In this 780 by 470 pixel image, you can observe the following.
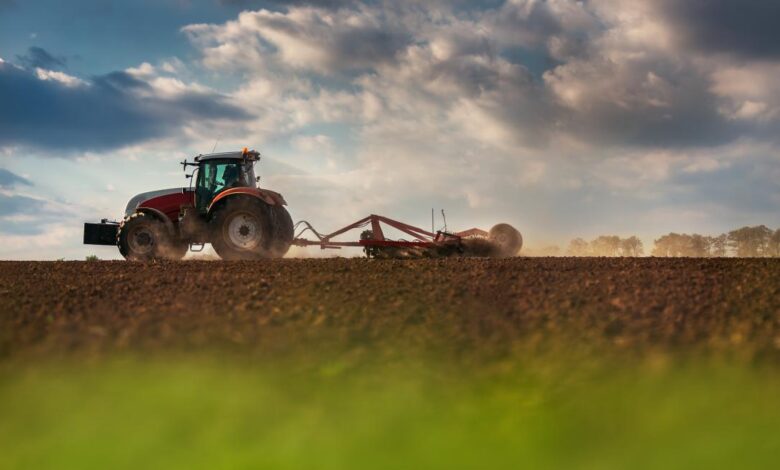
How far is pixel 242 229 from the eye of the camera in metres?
12.3

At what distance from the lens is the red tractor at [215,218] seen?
1212 cm

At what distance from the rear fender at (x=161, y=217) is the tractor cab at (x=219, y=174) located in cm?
71

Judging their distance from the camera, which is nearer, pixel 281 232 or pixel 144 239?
pixel 281 232

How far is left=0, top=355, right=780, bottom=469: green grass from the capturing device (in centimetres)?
227

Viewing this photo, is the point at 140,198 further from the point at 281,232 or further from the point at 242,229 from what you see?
the point at 281,232

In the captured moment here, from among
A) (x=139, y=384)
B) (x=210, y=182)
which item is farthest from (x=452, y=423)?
(x=210, y=182)

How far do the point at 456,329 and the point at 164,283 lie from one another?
3990 mm

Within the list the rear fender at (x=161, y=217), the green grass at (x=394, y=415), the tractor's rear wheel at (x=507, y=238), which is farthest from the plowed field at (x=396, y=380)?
the tractor's rear wheel at (x=507, y=238)

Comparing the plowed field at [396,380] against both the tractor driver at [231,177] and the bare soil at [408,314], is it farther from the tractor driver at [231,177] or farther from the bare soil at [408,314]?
the tractor driver at [231,177]

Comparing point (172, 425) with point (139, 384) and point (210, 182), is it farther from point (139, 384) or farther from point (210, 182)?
point (210, 182)

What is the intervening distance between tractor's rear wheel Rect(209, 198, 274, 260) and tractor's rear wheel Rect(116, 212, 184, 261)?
1.34m

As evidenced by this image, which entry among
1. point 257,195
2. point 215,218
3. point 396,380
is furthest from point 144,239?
point 396,380

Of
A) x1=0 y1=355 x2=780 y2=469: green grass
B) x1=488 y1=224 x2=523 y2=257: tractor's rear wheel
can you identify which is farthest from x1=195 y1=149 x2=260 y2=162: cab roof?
x1=0 y1=355 x2=780 y2=469: green grass

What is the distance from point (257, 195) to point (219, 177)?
154cm
